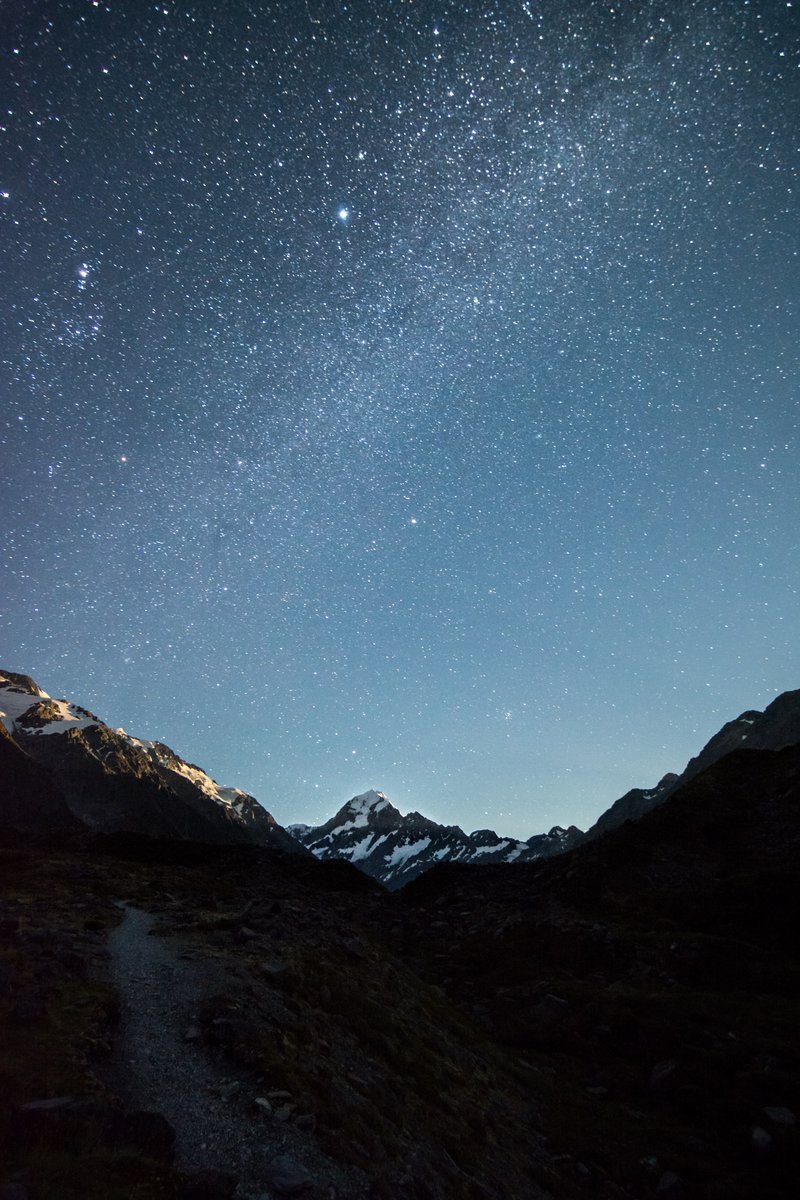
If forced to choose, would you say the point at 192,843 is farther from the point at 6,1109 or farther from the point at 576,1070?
the point at 6,1109

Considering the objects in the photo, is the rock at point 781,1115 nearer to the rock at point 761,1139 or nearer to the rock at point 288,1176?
the rock at point 761,1139

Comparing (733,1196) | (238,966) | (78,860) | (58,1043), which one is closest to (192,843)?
(78,860)

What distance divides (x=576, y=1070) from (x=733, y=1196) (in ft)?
19.5

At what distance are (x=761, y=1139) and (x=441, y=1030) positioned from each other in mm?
7726

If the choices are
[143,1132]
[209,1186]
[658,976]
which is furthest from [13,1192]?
[658,976]

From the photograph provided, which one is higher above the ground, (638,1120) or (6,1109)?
(6,1109)

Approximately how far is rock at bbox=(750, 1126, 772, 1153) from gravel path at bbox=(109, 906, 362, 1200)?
9842mm

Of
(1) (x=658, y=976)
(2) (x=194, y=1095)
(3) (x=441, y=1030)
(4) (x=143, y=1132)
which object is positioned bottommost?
(3) (x=441, y=1030)

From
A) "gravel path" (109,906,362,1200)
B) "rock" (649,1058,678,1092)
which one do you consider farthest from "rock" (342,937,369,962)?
"rock" (649,1058,678,1092)

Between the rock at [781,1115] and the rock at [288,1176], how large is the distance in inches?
457

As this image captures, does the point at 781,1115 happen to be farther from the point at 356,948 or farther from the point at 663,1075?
the point at 356,948

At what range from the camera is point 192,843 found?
41.6m

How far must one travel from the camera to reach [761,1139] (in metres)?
13.0

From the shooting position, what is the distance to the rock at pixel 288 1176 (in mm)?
7887
